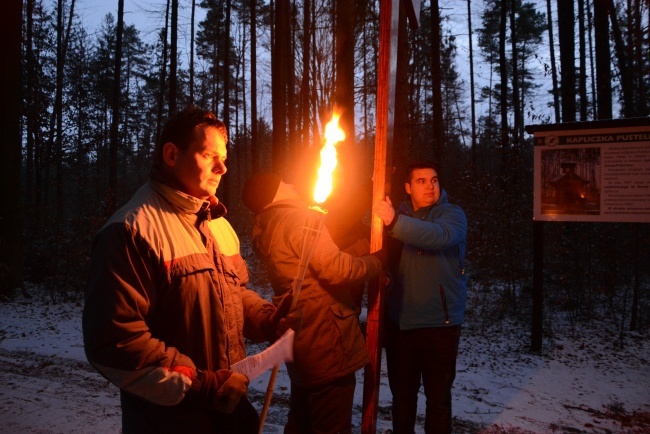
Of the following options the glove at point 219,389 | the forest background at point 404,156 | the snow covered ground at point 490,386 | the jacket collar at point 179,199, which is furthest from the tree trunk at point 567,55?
the glove at point 219,389

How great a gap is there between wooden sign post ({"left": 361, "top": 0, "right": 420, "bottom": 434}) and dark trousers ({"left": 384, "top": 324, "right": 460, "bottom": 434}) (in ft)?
1.59

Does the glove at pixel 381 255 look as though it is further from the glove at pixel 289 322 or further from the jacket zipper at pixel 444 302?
the glove at pixel 289 322

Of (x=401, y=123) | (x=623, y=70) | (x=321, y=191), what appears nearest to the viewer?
(x=321, y=191)

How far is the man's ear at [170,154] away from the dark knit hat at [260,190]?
32.6 inches

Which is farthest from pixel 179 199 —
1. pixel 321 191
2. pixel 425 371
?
pixel 425 371

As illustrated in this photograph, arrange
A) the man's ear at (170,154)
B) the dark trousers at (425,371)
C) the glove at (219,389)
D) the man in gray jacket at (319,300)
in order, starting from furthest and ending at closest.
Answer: the dark trousers at (425,371) → the man in gray jacket at (319,300) → the man's ear at (170,154) → the glove at (219,389)

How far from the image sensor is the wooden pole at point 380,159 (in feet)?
9.29

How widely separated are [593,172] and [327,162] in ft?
16.8

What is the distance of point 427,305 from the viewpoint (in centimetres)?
334

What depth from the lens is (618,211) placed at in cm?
584

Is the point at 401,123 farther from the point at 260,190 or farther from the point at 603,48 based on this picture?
the point at 603,48

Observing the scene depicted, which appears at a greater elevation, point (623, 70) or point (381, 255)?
point (623, 70)

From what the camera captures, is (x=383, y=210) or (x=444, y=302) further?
(x=444, y=302)

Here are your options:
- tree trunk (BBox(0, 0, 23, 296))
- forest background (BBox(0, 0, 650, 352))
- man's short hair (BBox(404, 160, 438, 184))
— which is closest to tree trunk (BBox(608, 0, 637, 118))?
forest background (BBox(0, 0, 650, 352))
